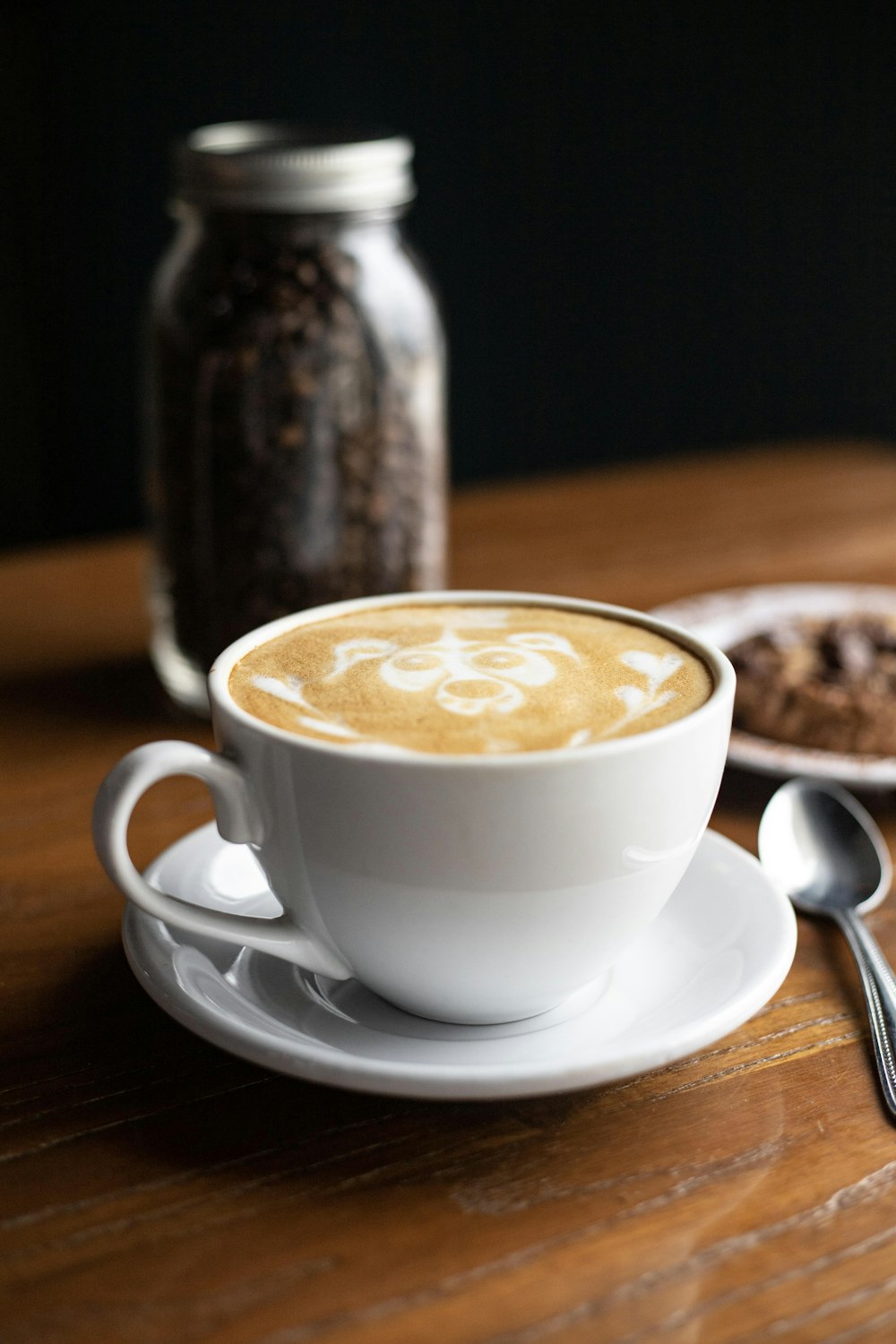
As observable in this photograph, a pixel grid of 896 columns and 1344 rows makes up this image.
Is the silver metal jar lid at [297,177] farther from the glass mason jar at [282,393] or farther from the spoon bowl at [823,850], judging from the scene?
the spoon bowl at [823,850]

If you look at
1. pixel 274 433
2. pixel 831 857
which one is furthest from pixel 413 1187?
pixel 274 433

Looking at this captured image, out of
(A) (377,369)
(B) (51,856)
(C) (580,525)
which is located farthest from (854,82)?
(B) (51,856)

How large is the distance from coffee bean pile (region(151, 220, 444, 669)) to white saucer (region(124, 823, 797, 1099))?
0.33 meters

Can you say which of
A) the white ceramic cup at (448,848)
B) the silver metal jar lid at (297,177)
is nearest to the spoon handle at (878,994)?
the white ceramic cup at (448,848)

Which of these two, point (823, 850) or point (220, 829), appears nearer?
point (220, 829)

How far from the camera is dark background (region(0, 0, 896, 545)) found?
2.22 m

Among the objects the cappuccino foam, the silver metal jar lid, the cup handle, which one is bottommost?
the cup handle

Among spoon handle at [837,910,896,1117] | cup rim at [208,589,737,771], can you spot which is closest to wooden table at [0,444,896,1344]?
spoon handle at [837,910,896,1117]

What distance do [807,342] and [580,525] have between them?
5.95ft

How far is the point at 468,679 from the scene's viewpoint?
23.3 inches

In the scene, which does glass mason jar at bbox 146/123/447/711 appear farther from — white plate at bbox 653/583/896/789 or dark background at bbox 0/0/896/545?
dark background at bbox 0/0/896/545

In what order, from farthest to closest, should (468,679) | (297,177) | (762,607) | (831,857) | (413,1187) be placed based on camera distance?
(762,607), (297,177), (831,857), (468,679), (413,1187)

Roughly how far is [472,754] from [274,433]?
47 centimetres

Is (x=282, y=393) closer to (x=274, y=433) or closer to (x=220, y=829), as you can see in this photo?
(x=274, y=433)
